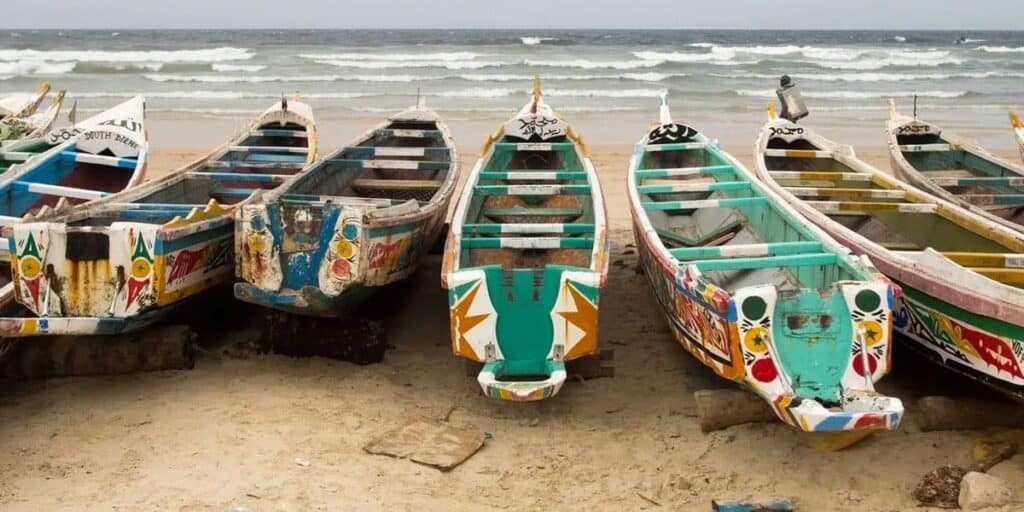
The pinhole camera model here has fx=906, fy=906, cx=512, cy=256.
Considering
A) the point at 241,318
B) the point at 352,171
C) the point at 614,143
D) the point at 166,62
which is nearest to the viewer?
the point at 241,318

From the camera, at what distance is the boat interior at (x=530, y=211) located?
652 cm

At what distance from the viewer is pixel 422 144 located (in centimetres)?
1006

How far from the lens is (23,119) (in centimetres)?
1145

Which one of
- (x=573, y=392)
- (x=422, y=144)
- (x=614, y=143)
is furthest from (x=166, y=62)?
(x=573, y=392)

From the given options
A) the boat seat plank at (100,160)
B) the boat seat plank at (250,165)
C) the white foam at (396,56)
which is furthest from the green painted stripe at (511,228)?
the white foam at (396,56)

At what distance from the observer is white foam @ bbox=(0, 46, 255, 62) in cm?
3584

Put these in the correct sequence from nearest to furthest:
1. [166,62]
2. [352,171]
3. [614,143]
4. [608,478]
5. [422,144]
A: [608,478] < [352,171] < [422,144] < [614,143] < [166,62]

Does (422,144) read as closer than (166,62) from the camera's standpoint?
Yes

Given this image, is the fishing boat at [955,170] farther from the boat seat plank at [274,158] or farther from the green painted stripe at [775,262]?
the boat seat plank at [274,158]

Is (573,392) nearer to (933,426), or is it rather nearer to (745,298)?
(745,298)

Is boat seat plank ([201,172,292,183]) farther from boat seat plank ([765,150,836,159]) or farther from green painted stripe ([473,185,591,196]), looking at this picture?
boat seat plank ([765,150,836,159])

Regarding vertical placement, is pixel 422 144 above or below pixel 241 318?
above

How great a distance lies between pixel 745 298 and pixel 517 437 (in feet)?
5.47

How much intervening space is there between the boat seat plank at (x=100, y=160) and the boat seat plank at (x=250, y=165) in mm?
878
